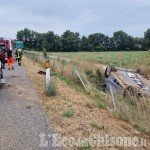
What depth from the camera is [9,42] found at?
121 ft

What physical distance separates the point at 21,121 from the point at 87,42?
13097 cm

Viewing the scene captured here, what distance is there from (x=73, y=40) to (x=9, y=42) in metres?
94.2

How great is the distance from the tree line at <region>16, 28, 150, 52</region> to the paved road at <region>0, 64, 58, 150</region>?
11267 centimetres

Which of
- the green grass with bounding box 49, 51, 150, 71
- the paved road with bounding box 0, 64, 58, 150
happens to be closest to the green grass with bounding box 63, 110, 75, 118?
the paved road with bounding box 0, 64, 58, 150

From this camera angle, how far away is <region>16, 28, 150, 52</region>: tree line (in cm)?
12675

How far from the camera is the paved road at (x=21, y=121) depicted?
6.16 meters

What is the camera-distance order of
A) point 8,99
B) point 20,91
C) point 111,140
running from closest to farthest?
point 111,140 → point 8,99 → point 20,91

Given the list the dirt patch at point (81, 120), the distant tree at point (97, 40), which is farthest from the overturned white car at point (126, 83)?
the distant tree at point (97, 40)

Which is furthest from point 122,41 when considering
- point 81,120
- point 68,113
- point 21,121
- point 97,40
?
point 21,121

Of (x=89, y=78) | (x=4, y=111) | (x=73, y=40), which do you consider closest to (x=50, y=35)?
(x=73, y=40)

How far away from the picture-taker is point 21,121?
303 inches

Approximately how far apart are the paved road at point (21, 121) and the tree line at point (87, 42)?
11267 cm

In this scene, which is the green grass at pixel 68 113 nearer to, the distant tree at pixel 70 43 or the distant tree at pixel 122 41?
the distant tree at pixel 122 41

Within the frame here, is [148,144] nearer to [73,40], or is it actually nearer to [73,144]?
[73,144]
